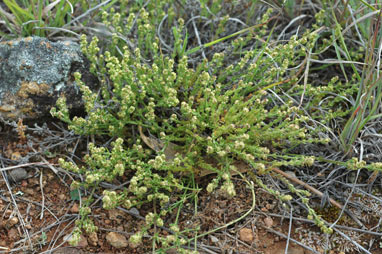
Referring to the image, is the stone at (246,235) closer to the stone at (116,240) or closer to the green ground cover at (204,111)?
the green ground cover at (204,111)

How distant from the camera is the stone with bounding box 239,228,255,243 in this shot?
76.8 inches

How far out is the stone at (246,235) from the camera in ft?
6.40

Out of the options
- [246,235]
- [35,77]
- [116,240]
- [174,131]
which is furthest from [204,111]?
[35,77]

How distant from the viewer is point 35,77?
225 centimetres

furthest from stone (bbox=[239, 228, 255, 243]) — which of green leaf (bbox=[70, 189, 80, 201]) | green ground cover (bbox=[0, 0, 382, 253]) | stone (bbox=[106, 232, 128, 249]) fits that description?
green leaf (bbox=[70, 189, 80, 201])

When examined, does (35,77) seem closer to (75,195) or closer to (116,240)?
(75,195)

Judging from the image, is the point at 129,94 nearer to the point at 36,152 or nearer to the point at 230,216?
the point at 36,152

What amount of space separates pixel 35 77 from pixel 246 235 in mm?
1560

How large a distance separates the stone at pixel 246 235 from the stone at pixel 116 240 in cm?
62

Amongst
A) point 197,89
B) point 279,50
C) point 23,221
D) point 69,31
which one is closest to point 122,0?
point 69,31

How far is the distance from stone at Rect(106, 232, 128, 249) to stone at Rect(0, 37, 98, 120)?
85 cm

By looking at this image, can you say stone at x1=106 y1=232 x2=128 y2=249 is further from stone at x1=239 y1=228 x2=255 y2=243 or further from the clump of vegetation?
stone at x1=239 y1=228 x2=255 y2=243

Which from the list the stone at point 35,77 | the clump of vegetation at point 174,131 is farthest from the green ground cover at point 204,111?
the stone at point 35,77

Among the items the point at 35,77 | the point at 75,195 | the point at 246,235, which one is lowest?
the point at 246,235
